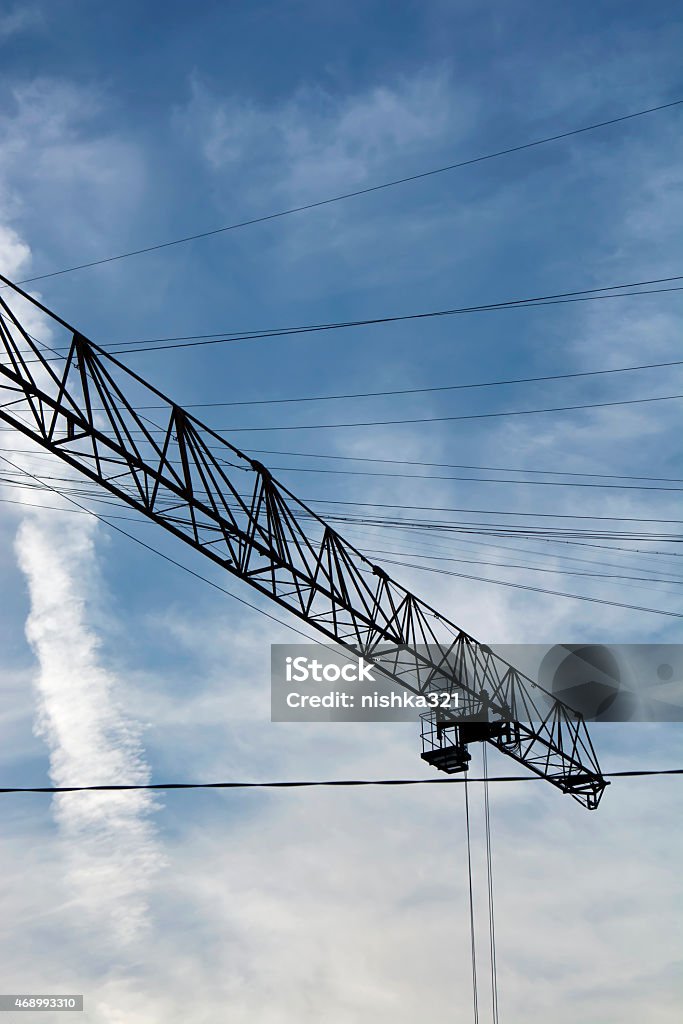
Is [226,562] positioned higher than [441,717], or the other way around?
[226,562]

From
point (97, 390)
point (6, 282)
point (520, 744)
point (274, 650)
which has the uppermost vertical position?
point (6, 282)

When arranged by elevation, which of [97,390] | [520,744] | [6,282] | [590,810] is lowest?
[590,810]

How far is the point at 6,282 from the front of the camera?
17.8 metres

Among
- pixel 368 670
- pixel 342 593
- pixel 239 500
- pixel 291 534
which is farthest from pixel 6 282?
pixel 368 670

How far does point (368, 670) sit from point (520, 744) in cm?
638

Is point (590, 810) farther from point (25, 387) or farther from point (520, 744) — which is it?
point (25, 387)

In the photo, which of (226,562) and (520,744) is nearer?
(226,562)

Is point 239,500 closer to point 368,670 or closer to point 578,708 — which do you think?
point 368,670

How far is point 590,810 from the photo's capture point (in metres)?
32.4

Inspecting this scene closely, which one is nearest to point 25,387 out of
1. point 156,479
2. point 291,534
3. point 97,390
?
point 97,390

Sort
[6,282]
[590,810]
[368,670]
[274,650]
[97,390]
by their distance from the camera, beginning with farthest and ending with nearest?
[590,810]
[274,650]
[368,670]
[97,390]
[6,282]

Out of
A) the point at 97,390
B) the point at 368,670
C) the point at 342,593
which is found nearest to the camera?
the point at 97,390

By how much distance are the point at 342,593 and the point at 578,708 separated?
1163 centimetres

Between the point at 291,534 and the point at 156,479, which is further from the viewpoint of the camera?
the point at 291,534
